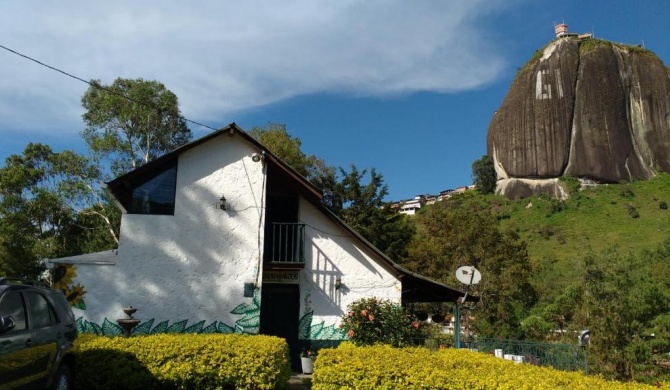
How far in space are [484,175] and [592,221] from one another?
20.8 meters

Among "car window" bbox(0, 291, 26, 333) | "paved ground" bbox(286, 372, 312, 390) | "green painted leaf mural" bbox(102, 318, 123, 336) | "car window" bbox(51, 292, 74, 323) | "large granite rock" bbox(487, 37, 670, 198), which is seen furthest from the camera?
"large granite rock" bbox(487, 37, 670, 198)

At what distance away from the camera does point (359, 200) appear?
3077 cm

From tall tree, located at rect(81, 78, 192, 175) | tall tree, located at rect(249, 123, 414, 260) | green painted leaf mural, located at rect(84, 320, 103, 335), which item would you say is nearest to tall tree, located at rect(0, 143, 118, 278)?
tall tree, located at rect(81, 78, 192, 175)

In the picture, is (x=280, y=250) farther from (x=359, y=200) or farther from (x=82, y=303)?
(x=359, y=200)

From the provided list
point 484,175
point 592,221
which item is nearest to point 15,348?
point 592,221

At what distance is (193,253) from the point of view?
521 inches

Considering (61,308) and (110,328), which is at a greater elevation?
(61,308)

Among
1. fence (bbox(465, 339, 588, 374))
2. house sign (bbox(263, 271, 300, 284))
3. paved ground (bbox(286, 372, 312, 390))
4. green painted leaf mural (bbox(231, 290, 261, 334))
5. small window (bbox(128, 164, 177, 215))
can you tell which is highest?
small window (bbox(128, 164, 177, 215))

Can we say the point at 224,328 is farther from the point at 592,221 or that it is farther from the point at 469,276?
the point at 592,221

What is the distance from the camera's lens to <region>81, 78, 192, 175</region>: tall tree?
30.8 metres

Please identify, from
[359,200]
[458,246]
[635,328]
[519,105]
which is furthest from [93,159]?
[519,105]

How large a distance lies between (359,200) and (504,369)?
23.5m

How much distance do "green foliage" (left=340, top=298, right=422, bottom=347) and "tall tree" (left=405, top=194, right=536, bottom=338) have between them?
10.0 m

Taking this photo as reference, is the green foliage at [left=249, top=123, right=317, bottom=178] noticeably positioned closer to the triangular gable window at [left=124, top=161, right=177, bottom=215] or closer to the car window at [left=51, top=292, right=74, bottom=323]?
the triangular gable window at [left=124, top=161, right=177, bottom=215]
